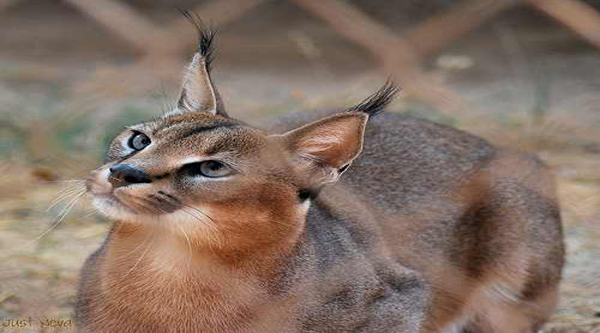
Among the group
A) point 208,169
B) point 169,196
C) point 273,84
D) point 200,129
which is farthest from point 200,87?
point 273,84

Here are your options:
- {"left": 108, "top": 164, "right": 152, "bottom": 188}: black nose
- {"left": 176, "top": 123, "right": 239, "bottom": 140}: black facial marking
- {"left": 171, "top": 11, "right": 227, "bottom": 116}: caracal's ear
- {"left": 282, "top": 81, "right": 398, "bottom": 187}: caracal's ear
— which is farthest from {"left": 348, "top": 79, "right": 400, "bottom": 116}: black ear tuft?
{"left": 108, "top": 164, "right": 152, "bottom": 188}: black nose

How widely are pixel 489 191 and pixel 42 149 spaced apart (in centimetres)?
169

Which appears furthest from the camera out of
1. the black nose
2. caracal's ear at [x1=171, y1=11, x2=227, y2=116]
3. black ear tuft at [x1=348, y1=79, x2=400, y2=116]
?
caracal's ear at [x1=171, y1=11, x2=227, y2=116]


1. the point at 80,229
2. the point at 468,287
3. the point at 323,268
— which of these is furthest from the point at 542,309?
the point at 80,229

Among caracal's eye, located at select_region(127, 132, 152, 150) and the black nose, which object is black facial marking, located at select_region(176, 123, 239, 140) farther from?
the black nose

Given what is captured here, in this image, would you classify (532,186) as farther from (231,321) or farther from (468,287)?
(231,321)

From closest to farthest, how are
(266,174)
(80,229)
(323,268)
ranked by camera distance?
(266,174), (323,268), (80,229)

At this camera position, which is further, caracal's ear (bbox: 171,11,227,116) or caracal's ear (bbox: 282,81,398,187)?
caracal's ear (bbox: 171,11,227,116)

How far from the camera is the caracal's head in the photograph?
271 centimetres

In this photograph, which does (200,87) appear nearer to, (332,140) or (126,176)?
(332,140)

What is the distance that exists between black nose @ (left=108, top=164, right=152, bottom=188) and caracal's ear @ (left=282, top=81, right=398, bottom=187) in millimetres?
455

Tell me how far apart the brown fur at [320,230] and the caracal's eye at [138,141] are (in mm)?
14

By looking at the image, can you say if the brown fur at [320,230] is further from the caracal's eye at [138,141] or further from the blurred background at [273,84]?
the blurred background at [273,84]

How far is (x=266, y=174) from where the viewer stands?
291 cm
